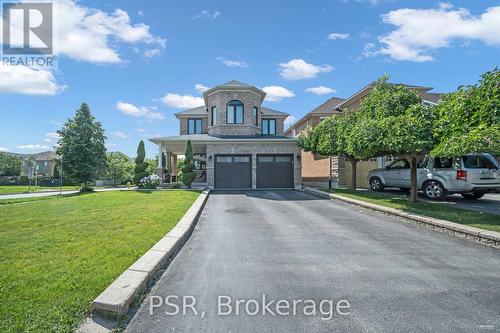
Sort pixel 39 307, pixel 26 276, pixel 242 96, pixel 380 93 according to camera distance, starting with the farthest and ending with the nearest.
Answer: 1. pixel 242 96
2. pixel 380 93
3. pixel 26 276
4. pixel 39 307

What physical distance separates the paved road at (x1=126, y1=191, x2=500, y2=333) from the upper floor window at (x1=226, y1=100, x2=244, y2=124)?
18.4 meters

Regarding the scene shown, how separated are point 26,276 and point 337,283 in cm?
417

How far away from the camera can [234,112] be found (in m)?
25.8

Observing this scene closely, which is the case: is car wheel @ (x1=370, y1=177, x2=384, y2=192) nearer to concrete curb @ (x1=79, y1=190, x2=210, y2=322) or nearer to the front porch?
the front porch

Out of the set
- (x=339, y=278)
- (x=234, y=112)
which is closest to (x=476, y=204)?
(x=339, y=278)

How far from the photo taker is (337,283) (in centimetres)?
429

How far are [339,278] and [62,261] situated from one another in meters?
4.16

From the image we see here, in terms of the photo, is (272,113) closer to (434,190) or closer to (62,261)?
(434,190)

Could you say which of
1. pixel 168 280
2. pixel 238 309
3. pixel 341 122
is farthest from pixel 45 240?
pixel 341 122

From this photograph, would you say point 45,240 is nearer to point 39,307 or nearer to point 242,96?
point 39,307

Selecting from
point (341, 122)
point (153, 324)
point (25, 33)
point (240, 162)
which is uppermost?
point (25, 33)

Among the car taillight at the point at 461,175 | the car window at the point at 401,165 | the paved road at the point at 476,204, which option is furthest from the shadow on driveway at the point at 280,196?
the car taillight at the point at 461,175

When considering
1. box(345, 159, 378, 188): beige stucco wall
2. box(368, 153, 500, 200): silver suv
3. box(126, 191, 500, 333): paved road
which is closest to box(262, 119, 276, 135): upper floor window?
box(345, 159, 378, 188): beige stucco wall

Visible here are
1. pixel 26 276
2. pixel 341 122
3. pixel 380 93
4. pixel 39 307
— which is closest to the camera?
pixel 39 307
